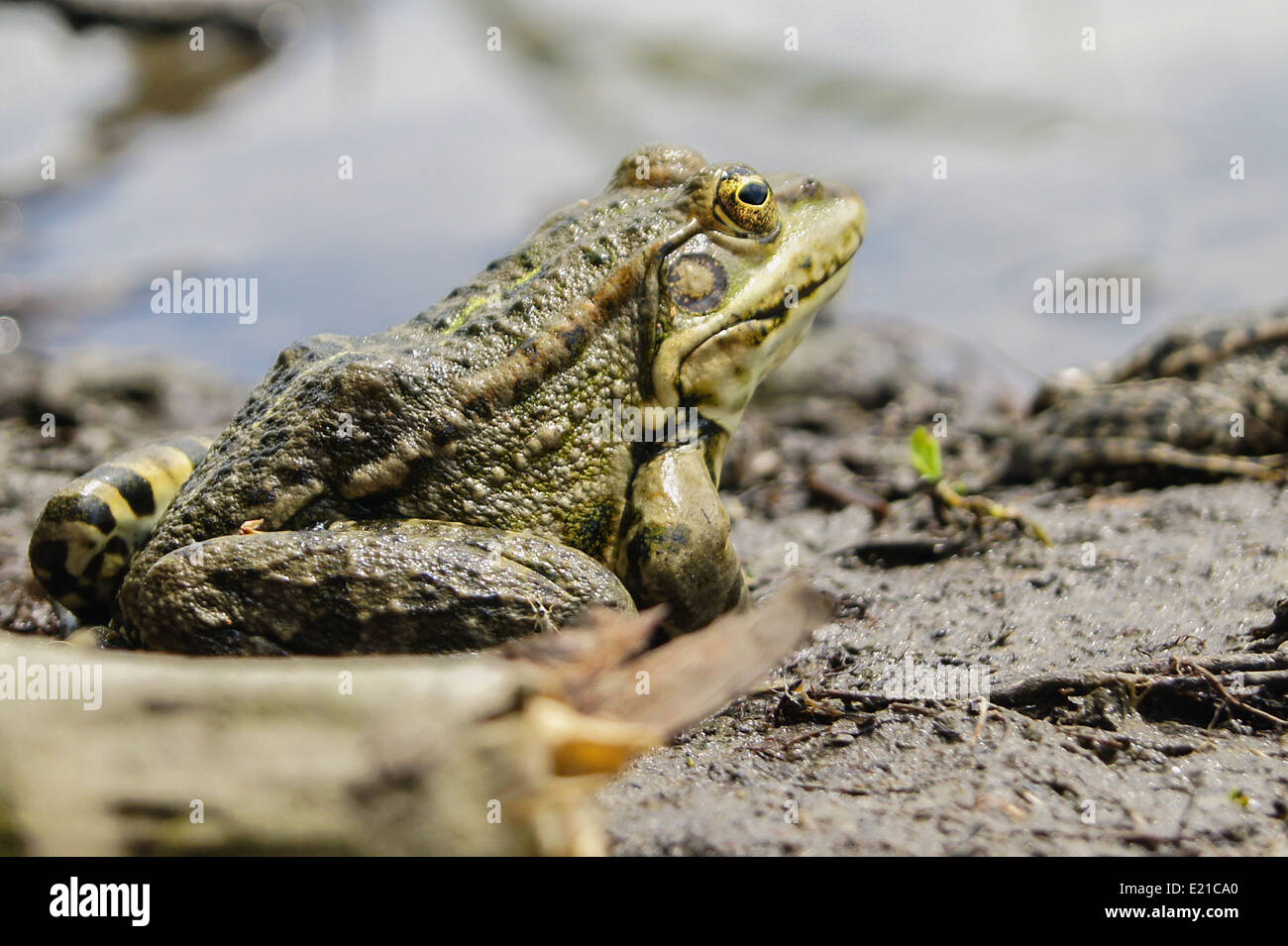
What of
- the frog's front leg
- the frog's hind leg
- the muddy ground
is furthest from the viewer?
the frog's front leg

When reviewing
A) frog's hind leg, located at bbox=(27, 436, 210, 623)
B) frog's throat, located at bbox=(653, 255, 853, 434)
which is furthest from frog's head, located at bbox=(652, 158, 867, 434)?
frog's hind leg, located at bbox=(27, 436, 210, 623)

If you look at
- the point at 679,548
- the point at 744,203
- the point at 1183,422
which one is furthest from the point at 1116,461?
the point at 679,548

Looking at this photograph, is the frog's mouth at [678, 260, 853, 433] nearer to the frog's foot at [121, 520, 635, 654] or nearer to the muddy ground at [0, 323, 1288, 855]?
the muddy ground at [0, 323, 1288, 855]

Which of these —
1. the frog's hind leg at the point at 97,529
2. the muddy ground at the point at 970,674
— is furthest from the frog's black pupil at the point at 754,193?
the frog's hind leg at the point at 97,529

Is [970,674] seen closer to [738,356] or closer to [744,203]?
[738,356]

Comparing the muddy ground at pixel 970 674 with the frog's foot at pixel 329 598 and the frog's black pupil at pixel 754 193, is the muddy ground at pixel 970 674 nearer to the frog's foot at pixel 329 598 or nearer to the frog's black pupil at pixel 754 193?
the frog's foot at pixel 329 598
